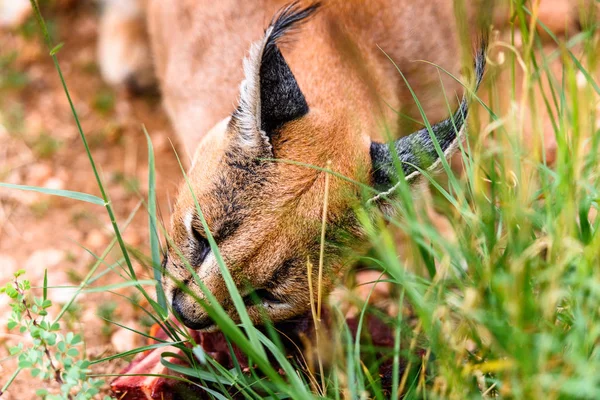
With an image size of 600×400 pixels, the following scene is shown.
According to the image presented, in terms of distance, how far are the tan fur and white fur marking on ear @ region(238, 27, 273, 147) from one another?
54mm

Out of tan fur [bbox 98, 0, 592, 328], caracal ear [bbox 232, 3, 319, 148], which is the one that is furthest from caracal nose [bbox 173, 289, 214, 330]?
caracal ear [bbox 232, 3, 319, 148]

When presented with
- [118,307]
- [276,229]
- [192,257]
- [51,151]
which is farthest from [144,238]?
[276,229]

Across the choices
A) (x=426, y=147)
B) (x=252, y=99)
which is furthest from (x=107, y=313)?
(x=426, y=147)

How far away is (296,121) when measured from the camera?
2.26 meters

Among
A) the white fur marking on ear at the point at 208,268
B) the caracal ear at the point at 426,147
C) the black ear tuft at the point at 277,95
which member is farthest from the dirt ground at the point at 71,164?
the caracal ear at the point at 426,147

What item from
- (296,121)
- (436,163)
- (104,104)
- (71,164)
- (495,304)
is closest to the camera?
(495,304)

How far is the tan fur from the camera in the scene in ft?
7.06

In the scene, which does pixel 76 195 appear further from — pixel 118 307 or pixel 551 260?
pixel 551 260

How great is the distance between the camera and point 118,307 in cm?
293

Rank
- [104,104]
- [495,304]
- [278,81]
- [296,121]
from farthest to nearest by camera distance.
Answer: [104,104] → [296,121] → [278,81] → [495,304]

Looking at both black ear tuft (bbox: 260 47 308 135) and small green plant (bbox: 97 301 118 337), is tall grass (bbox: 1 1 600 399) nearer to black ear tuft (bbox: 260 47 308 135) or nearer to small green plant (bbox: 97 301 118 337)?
black ear tuft (bbox: 260 47 308 135)

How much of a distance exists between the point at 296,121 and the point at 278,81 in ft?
0.59

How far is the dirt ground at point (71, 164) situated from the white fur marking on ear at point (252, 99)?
0.61 m

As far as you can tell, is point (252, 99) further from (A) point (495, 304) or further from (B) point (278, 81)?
(A) point (495, 304)
